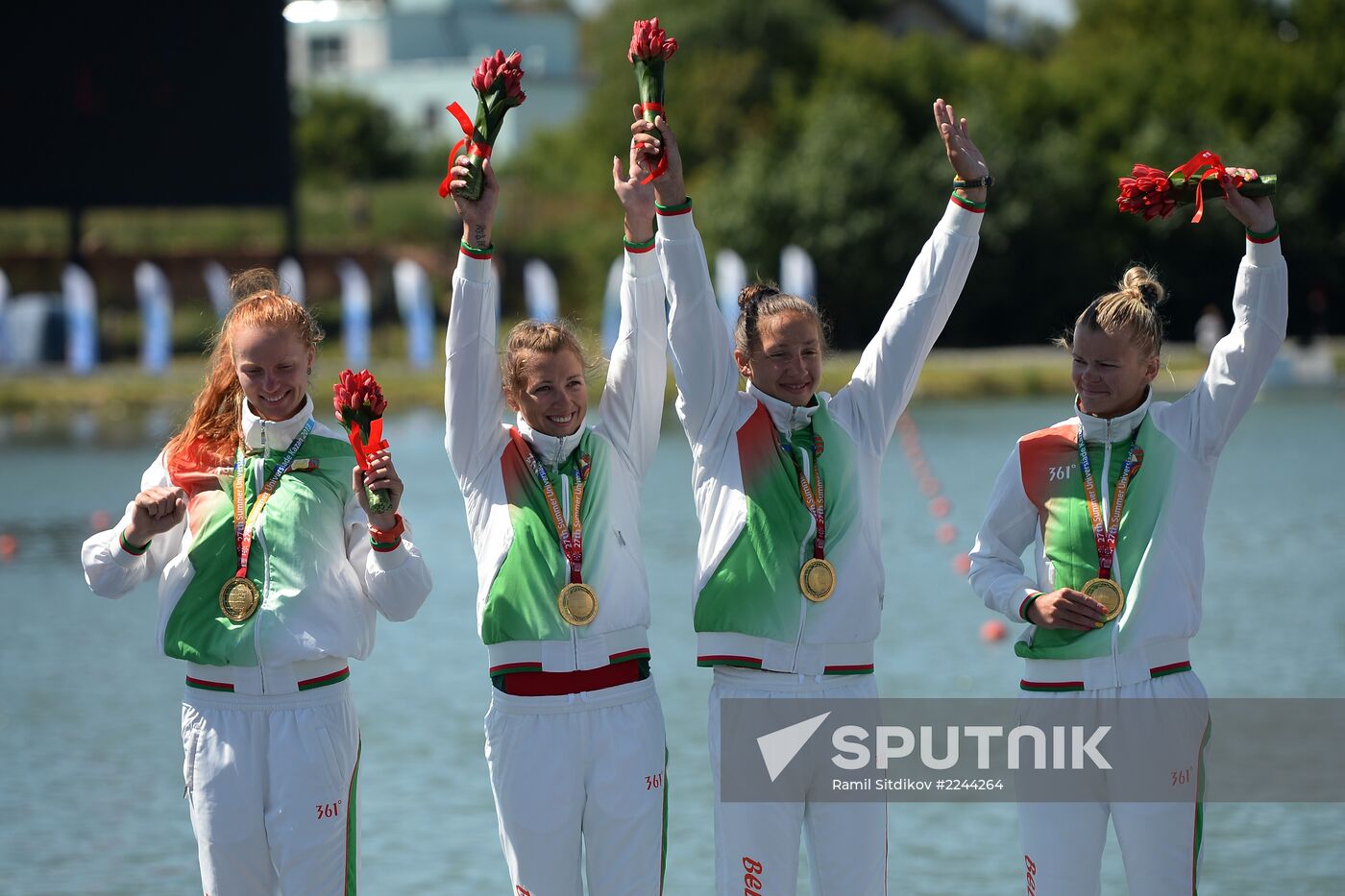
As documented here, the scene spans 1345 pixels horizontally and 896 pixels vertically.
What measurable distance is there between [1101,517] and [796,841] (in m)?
1.13

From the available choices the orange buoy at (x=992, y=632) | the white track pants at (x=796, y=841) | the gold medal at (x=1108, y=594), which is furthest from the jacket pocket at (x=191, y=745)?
the orange buoy at (x=992, y=632)

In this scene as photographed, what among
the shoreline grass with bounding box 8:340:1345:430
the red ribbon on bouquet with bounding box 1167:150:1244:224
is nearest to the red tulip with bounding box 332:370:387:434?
the red ribbon on bouquet with bounding box 1167:150:1244:224

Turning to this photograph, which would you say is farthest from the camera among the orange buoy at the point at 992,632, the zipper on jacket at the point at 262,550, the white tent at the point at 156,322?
the white tent at the point at 156,322

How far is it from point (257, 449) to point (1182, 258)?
45.5 m

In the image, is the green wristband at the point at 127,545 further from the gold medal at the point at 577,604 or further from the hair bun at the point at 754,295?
the hair bun at the point at 754,295

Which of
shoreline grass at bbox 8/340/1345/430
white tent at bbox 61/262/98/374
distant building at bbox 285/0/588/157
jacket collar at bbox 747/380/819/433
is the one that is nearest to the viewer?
jacket collar at bbox 747/380/819/433

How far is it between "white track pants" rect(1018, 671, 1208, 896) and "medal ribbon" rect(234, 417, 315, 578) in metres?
2.03

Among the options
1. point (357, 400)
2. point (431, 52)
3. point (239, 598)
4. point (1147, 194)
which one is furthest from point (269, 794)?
point (431, 52)

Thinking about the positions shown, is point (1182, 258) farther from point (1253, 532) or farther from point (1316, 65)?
point (1253, 532)

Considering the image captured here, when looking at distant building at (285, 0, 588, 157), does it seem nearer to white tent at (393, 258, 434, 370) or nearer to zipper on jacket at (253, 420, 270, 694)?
white tent at (393, 258, 434, 370)

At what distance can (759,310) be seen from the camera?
473 centimetres

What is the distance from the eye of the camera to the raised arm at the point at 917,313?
4750mm

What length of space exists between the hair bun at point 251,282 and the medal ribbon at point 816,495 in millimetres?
1492

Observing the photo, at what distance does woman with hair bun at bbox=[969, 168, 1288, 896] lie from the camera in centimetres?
438
